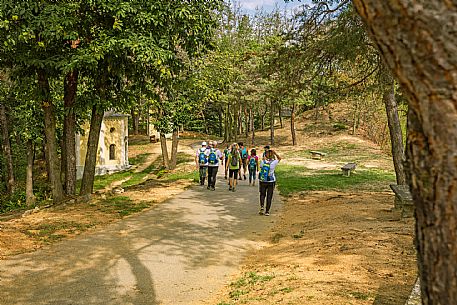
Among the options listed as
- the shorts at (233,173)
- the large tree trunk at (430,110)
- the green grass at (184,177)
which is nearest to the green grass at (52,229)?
the shorts at (233,173)

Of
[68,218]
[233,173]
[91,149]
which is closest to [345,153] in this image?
[233,173]

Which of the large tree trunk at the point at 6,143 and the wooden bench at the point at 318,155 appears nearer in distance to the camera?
the large tree trunk at the point at 6,143

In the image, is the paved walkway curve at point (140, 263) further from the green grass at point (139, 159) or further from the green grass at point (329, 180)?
the green grass at point (139, 159)

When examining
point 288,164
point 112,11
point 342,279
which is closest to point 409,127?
point 342,279

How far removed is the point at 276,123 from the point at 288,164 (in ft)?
91.1

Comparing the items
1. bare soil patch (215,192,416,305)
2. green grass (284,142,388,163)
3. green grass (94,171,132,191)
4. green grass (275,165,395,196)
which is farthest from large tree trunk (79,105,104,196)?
green grass (284,142,388,163)

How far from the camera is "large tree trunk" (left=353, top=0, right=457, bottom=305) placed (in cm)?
187

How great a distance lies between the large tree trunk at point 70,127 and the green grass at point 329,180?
7883mm

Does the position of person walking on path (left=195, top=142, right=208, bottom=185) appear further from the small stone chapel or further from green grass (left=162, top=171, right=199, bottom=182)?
the small stone chapel

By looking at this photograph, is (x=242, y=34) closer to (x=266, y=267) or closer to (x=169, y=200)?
(x=169, y=200)

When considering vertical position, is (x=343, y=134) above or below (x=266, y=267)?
above

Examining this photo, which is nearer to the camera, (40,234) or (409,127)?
(409,127)

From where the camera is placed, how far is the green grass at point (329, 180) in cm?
1933

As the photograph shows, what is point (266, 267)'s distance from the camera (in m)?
8.09
